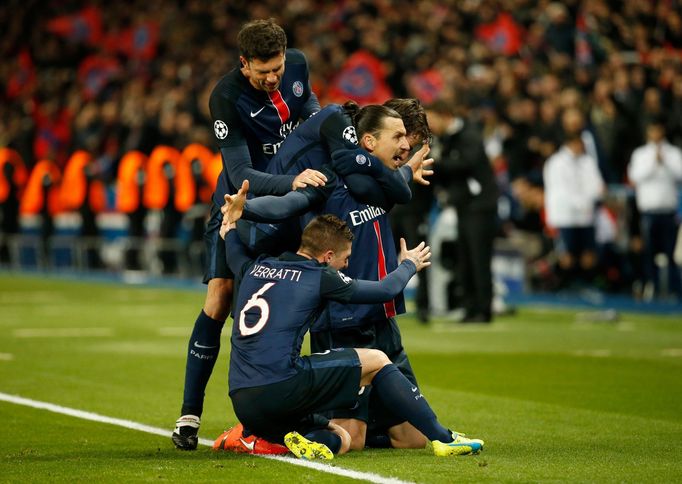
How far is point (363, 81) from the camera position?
1003 inches

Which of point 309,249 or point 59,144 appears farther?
point 59,144

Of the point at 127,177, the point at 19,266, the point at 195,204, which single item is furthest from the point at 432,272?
the point at 19,266

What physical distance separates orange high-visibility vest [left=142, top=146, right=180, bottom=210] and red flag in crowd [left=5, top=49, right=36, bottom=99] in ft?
33.8

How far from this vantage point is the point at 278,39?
7.68 m

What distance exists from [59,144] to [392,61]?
10050 millimetres

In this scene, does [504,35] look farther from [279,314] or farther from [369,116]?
[279,314]

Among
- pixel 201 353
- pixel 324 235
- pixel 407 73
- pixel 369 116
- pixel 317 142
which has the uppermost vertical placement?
pixel 407 73

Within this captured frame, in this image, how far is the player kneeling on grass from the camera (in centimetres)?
719

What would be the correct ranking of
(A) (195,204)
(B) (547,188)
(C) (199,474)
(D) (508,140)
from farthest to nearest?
(A) (195,204) < (D) (508,140) < (B) (547,188) < (C) (199,474)

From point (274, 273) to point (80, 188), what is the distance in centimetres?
2148

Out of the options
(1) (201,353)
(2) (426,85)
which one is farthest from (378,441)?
(2) (426,85)

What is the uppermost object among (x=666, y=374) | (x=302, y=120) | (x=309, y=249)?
(x=302, y=120)

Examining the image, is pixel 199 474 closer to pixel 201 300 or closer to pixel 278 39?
pixel 278 39

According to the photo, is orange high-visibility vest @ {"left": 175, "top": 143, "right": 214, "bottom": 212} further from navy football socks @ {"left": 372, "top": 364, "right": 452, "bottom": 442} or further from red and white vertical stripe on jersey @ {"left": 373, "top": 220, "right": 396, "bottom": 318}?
navy football socks @ {"left": 372, "top": 364, "right": 452, "bottom": 442}
